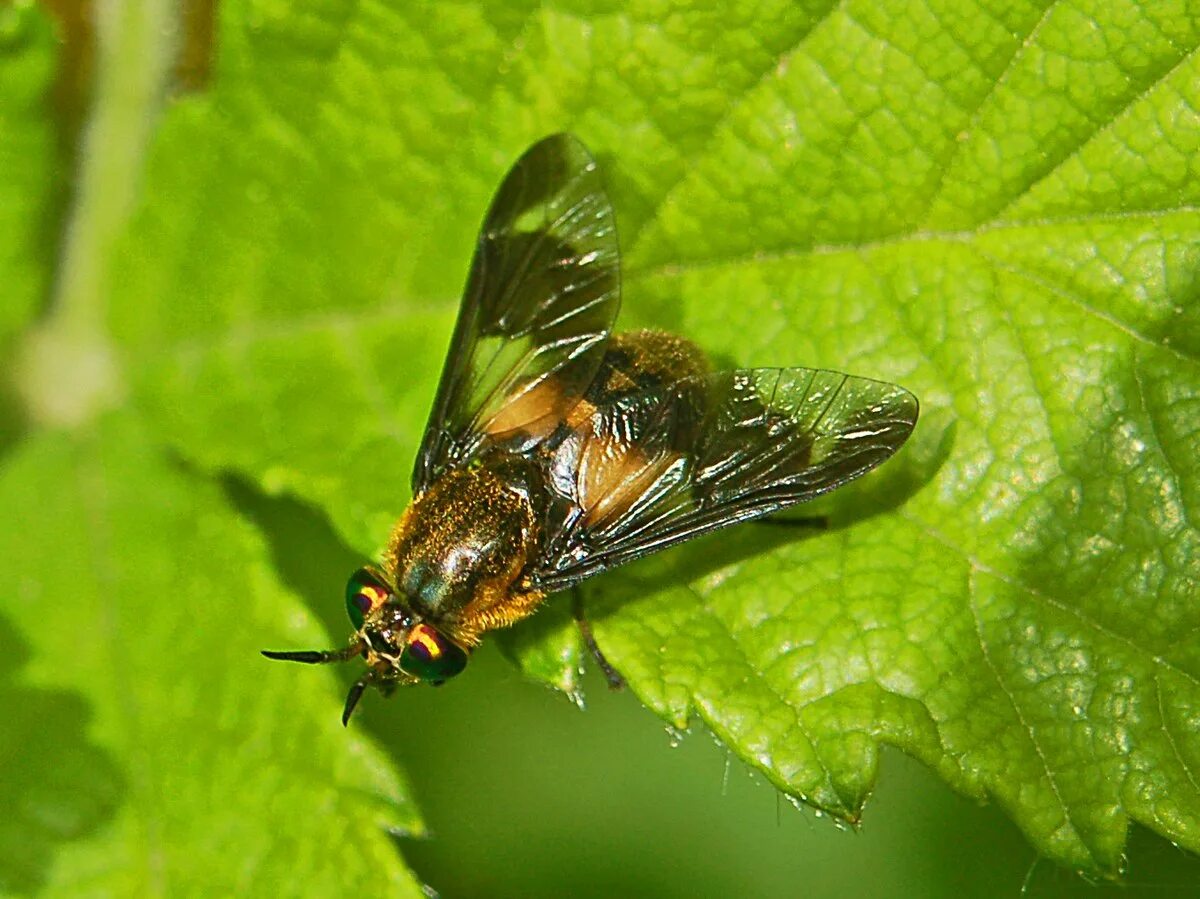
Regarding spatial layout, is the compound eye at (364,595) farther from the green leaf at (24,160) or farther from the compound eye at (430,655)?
the green leaf at (24,160)

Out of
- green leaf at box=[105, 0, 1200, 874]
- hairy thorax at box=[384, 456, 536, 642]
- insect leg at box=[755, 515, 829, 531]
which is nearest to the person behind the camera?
green leaf at box=[105, 0, 1200, 874]

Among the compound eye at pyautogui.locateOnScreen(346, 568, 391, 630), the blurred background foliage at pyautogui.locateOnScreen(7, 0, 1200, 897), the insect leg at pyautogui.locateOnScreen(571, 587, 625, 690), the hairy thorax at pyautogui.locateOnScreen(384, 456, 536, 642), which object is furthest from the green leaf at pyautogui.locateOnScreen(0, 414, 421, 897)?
the insect leg at pyautogui.locateOnScreen(571, 587, 625, 690)

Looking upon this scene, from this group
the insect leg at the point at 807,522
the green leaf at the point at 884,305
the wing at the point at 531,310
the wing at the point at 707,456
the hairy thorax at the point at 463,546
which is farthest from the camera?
the wing at the point at 531,310

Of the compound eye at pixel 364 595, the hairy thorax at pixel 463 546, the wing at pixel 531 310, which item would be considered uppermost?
the wing at pixel 531 310

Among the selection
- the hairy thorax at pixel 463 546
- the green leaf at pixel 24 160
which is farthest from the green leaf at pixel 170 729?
the green leaf at pixel 24 160

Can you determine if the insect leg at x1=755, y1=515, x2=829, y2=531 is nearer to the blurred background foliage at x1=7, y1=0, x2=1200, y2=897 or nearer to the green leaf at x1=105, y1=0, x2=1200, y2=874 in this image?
the green leaf at x1=105, y1=0, x2=1200, y2=874

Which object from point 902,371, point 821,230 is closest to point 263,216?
point 821,230

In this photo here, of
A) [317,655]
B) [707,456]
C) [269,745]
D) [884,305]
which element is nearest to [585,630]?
[707,456]
